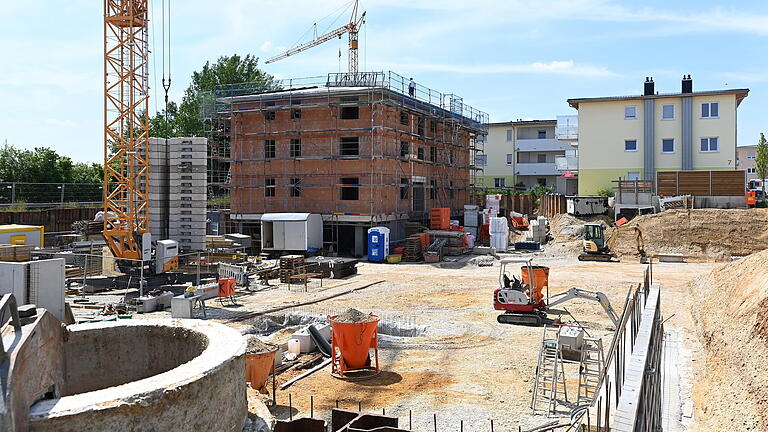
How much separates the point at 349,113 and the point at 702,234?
2198 cm

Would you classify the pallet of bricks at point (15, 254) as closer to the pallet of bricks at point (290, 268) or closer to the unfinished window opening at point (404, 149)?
the pallet of bricks at point (290, 268)

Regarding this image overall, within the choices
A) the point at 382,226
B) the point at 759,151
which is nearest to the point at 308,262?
the point at 382,226

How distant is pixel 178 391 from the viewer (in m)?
6.48

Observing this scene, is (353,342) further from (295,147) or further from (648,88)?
(648,88)

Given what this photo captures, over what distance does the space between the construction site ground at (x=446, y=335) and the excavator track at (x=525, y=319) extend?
36cm

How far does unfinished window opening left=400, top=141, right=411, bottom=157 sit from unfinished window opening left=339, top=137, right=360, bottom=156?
3696mm

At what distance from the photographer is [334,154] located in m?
39.7

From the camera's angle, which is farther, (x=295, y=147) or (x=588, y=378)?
(x=295, y=147)

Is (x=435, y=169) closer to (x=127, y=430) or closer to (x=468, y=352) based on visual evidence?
(x=468, y=352)

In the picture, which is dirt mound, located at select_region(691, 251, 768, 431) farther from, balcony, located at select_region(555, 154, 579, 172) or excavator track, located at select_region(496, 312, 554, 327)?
balcony, located at select_region(555, 154, 579, 172)

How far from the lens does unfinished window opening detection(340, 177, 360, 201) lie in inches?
1539

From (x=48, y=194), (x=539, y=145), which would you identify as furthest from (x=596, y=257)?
(x=48, y=194)

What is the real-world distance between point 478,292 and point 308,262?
9.58 m

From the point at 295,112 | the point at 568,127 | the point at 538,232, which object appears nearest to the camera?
the point at 295,112
